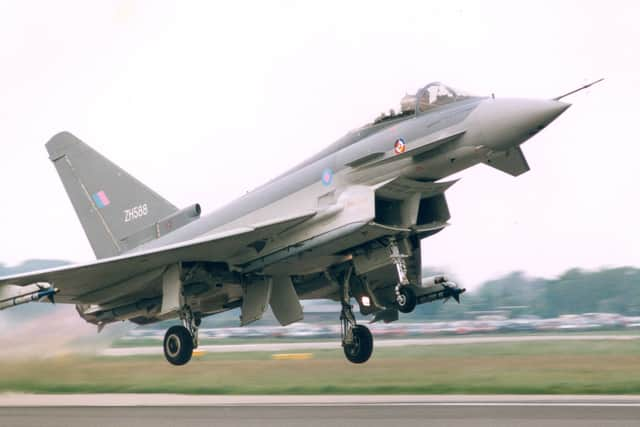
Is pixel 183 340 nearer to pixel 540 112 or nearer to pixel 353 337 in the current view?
pixel 353 337

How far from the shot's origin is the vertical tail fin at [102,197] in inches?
735

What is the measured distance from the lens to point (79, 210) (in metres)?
19.7

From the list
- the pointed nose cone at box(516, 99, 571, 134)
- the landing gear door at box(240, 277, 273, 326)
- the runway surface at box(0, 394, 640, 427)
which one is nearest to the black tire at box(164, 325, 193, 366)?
the runway surface at box(0, 394, 640, 427)

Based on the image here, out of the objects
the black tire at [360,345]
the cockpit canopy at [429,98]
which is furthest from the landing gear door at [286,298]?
the cockpit canopy at [429,98]

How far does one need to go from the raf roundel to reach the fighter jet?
19mm

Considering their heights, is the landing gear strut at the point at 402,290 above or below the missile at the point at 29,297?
below

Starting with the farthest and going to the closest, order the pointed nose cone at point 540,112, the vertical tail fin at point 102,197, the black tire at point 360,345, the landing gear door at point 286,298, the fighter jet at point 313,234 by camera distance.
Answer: the vertical tail fin at point 102,197 < the black tire at point 360,345 < the landing gear door at point 286,298 < the fighter jet at point 313,234 < the pointed nose cone at point 540,112

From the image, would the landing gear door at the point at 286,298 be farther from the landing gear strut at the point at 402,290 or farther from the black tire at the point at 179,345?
the landing gear strut at the point at 402,290

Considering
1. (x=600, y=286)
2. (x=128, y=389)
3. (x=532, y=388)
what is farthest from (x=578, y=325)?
(x=128, y=389)

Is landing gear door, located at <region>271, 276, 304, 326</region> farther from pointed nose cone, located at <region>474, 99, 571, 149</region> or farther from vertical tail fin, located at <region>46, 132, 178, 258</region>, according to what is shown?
pointed nose cone, located at <region>474, 99, 571, 149</region>

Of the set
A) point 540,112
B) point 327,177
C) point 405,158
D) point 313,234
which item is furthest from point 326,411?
point 540,112

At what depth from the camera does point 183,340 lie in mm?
16453

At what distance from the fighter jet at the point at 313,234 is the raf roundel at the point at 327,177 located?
19 millimetres

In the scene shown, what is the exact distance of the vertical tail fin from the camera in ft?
61.3
